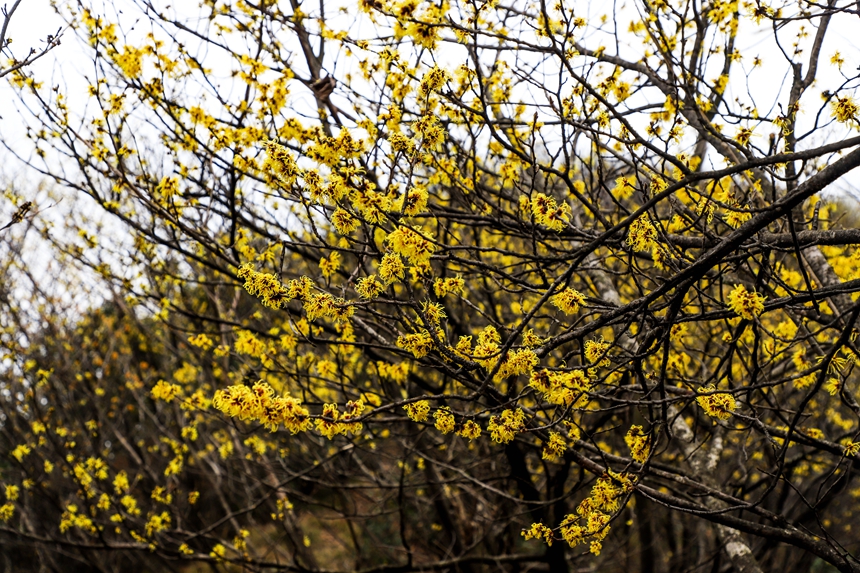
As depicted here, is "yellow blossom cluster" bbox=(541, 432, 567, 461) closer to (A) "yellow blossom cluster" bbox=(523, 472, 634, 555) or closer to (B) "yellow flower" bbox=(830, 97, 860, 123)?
(A) "yellow blossom cluster" bbox=(523, 472, 634, 555)

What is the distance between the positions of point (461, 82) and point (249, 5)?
185 cm

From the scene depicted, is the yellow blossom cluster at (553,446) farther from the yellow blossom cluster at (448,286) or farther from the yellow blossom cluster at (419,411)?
the yellow blossom cluster at (448,286)

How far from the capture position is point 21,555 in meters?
13.4

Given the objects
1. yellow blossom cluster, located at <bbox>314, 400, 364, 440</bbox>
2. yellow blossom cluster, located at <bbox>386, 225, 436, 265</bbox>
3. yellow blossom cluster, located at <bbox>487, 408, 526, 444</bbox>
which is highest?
yellow blossom cluster, located at <bbox>386, 225, 436, 265</bbox>

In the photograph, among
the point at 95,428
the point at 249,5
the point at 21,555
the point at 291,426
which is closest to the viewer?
the point at 291,426

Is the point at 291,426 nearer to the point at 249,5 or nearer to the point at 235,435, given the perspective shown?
the point at 249,5

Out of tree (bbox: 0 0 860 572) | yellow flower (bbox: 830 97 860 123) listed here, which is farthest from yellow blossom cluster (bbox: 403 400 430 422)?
yellow flower (bbox: 830 97 860 123)

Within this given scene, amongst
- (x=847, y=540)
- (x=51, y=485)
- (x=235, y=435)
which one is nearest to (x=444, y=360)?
(x=235, y=435)

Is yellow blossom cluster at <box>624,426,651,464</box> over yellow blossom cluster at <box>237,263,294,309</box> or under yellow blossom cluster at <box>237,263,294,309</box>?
under

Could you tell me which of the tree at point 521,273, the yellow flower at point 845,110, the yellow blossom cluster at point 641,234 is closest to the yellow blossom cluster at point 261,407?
the tree at point 521,273

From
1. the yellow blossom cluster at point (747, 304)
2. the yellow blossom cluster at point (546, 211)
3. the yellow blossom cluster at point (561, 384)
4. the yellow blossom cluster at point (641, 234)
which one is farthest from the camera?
the yellow blossom cluster at point (641, 234)

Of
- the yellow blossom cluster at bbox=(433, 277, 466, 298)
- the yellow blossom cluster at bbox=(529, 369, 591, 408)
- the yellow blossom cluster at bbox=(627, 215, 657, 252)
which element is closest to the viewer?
the yellow blossom cluster at bbox=(529, 369, 591, 408)

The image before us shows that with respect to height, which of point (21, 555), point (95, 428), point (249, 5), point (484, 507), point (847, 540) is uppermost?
point (249, 5)

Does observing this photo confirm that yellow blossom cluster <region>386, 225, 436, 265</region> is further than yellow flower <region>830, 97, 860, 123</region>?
No
